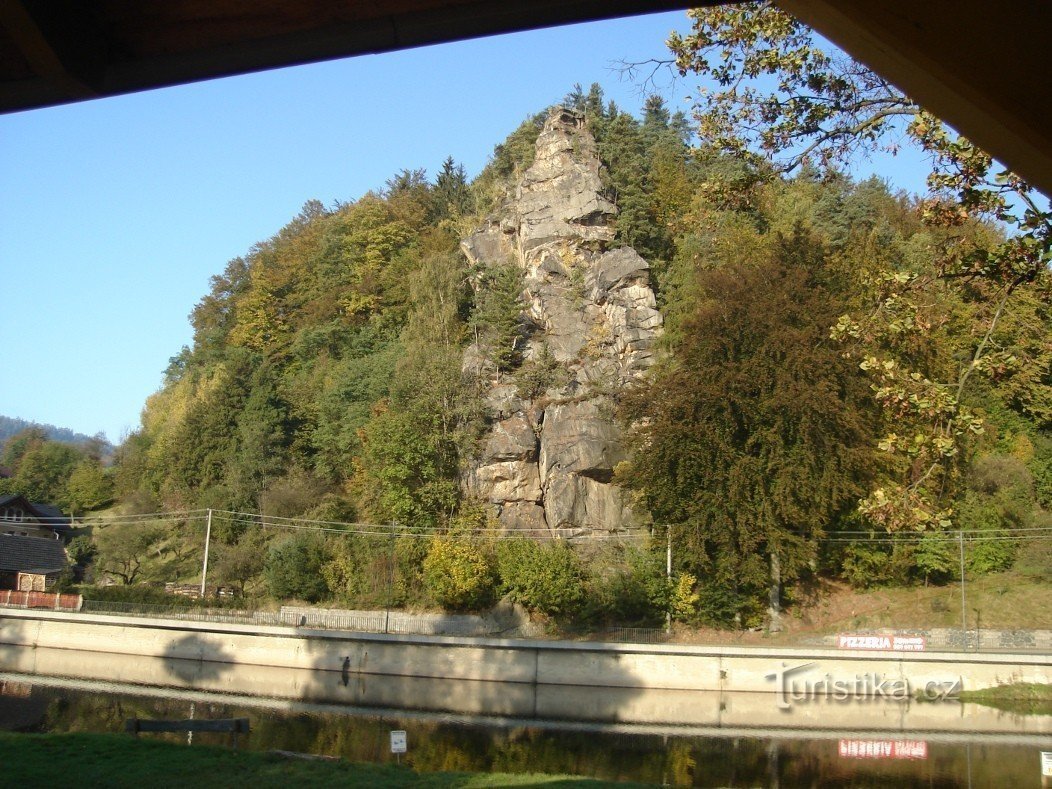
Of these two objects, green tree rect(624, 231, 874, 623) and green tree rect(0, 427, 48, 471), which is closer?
green tree rect(624, 231, 874, 623)

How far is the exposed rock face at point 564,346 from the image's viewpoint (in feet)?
142

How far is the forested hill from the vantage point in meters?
33.6

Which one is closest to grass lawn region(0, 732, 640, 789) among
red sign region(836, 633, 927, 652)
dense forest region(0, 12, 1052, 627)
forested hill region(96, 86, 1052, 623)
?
forested hill region(96, 86, 1052, 623)

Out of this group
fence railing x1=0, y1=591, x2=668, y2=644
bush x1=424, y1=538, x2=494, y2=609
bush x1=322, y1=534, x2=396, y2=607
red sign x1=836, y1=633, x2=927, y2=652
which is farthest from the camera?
bush x1=322, y1=534, x2=396, y2=607

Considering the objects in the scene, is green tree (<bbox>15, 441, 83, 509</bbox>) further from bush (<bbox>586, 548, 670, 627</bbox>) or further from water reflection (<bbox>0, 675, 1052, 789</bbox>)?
water reflection (<bbox>0, 675, 1052, 789</bbox>)

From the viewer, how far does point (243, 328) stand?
70.9 m

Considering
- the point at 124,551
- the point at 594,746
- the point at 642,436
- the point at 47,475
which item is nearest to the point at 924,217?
the point at 594,746

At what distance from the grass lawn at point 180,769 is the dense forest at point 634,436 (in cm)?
1001

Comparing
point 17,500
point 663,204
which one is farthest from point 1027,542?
point 17,500

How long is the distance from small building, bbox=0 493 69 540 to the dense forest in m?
4.80

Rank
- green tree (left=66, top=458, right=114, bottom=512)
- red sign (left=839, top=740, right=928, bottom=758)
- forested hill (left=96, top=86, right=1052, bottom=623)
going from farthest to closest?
green tree (left=66, top=458, right=114, bottom=512) < forested hill (left=96, top=86, right=1052, bottom=623) < red sign (left=839, top=740, right=928, bottom=758)

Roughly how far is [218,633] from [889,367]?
32.3 m

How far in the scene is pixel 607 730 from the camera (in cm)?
2295

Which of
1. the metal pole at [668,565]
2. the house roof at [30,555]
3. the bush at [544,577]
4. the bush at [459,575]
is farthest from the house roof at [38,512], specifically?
the metal pole at [668,565]
